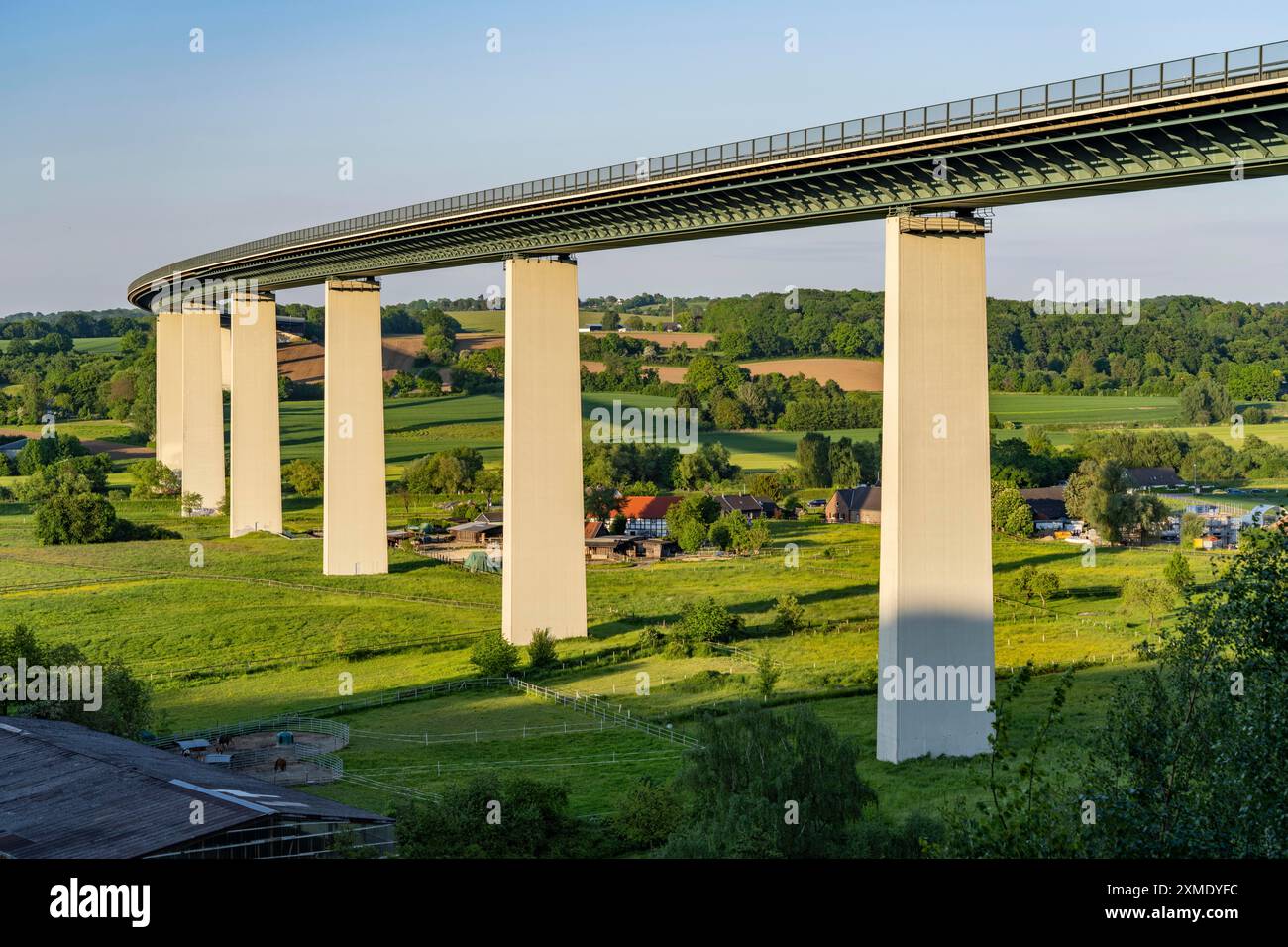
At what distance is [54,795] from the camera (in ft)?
81.9

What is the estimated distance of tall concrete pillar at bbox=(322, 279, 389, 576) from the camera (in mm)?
70125

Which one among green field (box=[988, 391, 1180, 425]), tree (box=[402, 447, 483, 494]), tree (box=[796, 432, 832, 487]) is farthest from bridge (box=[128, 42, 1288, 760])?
green field (box=[988, 391, 1180, 425])

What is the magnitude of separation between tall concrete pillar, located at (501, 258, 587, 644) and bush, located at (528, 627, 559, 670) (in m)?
3.00

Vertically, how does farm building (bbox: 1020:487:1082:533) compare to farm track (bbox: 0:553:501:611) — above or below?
above

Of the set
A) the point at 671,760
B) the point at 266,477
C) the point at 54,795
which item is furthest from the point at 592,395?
the point at 54,795

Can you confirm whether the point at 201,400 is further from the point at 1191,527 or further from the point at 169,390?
the point at 1191,527

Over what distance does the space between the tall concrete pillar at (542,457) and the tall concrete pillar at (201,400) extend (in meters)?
50.0

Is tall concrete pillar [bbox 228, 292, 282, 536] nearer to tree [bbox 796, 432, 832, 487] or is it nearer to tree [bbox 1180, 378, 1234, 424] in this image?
tree [bbox 796, 432, 832, 487]

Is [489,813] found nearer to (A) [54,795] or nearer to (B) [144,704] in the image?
(A) [54,795]

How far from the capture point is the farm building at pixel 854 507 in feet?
310

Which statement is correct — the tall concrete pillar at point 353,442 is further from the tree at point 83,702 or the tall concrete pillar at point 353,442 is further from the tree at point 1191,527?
the tree at point 1191,527

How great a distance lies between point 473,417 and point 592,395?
41.8ft

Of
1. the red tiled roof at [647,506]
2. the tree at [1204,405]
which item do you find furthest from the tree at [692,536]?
the tree at [1204,405]
